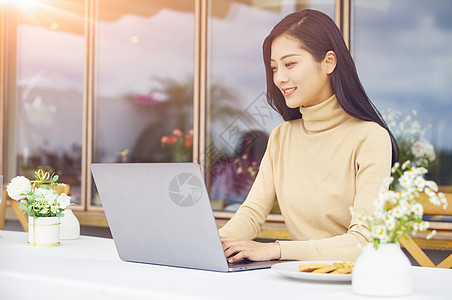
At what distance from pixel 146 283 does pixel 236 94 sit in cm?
371

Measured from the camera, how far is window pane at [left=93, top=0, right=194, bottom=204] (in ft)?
17.1

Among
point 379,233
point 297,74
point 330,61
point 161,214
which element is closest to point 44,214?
point 161,214

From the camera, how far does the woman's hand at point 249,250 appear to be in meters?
1.53

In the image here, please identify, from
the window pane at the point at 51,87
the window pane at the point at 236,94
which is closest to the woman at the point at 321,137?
the window pane at the point at 236,94

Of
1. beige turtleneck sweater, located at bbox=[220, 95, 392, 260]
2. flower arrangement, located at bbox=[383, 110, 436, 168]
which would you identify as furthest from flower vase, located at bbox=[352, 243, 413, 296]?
flower arrangement, located at bbox=[383, 110, 436, 168]

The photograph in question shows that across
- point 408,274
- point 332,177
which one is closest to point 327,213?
point 332,177

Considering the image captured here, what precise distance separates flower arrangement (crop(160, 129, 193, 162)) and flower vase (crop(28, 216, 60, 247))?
3.01 m

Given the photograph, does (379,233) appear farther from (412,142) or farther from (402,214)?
(412,142)

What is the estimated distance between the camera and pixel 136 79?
17.7 ft

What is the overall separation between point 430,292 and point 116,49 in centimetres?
468

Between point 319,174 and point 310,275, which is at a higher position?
point 319,174

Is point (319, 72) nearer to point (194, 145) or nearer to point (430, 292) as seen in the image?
point (430, 292)

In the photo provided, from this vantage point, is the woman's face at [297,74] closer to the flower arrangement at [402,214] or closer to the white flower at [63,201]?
the white flower at [63,201]

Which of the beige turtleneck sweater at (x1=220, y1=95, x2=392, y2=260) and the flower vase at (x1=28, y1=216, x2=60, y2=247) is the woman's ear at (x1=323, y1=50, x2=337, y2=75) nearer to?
the beige turtleneck sweater at (x1=220, y1=95, x2=392, y2=260)
